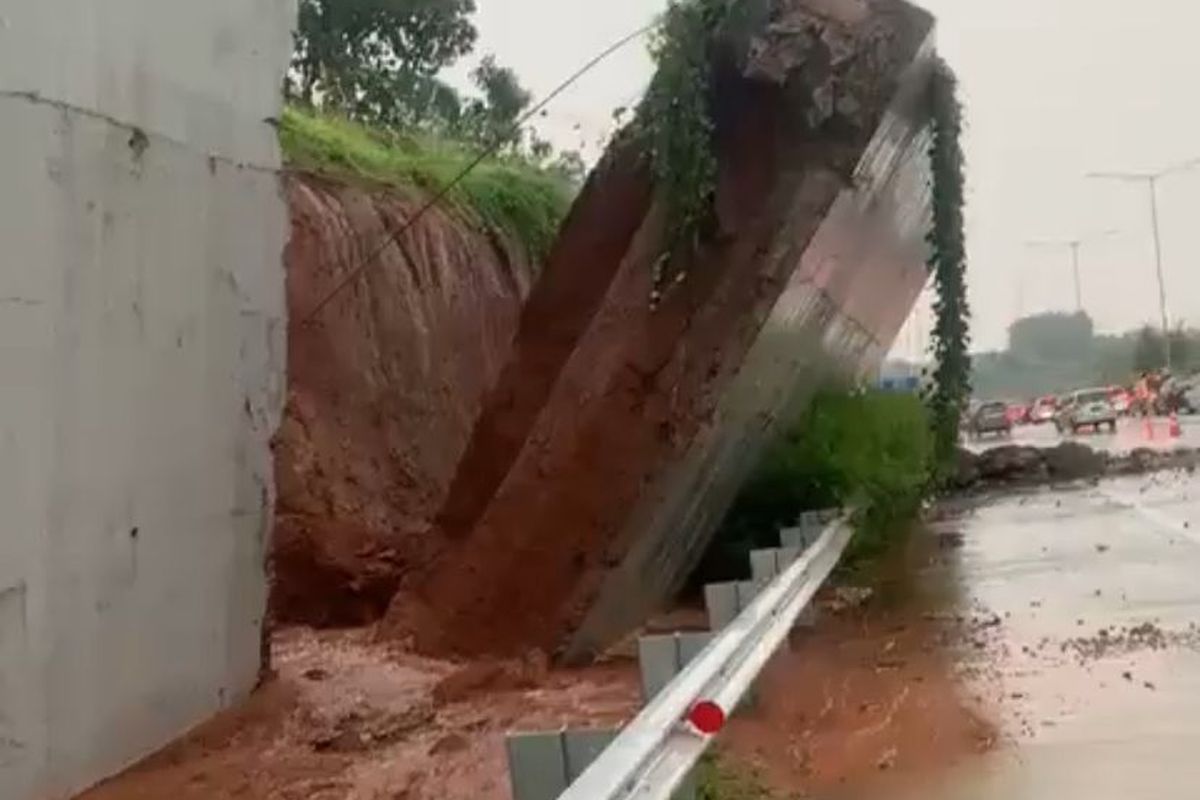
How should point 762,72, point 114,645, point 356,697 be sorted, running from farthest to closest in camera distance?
1. point 762,72
2. point 356,697
3. point 114,645

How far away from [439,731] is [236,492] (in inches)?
60.6

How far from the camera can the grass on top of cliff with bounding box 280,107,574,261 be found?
745 inches

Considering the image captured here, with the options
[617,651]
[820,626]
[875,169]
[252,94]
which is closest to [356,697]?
[617,651]

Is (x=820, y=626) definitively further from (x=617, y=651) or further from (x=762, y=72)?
(x=762, y=72)

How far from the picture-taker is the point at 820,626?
13.5m

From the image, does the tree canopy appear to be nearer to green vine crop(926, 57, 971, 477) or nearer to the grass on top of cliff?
the grass on top of cliff

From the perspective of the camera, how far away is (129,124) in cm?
815

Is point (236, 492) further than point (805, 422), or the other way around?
point (805, 422)

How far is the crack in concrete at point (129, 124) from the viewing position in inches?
281

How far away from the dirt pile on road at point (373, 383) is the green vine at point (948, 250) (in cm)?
428

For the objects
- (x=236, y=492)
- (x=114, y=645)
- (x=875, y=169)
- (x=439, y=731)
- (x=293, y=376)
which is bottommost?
(x=439, y=731)

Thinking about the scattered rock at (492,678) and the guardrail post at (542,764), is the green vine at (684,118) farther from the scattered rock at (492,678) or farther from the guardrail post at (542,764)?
the guardrail post at (542,764)

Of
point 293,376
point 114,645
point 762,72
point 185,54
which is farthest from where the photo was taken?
point 293,376

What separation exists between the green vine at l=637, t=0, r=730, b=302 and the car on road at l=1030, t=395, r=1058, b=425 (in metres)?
68.2
